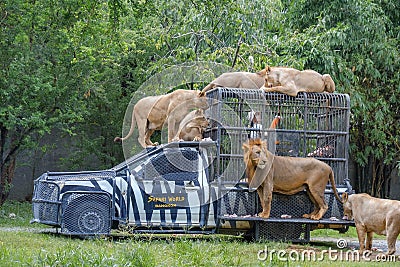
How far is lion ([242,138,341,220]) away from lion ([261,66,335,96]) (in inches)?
45.5

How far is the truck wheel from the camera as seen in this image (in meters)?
11.6

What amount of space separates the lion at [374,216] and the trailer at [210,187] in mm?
838

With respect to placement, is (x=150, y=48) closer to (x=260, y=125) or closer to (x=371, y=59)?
(x=371, y=59)

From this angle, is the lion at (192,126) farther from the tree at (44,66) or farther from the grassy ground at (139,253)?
the tree at (44,66)

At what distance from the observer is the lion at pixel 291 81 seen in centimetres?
1224

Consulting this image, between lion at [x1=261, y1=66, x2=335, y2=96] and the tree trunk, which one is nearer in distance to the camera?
lion at [x1=261, y1=66, x2=335, y2=96]

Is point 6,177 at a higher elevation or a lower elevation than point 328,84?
lower

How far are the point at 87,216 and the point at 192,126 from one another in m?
2.27

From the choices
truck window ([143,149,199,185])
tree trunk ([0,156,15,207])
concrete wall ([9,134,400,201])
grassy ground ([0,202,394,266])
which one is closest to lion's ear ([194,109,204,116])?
truck window ([143,149,199,185])

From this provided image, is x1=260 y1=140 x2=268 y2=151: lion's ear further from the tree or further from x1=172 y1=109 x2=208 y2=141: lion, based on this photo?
the tree

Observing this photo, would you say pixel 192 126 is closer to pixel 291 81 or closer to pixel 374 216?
pixel 291 81

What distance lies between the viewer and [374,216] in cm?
1058

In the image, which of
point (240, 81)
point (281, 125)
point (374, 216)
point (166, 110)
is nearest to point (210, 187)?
point (166, 110)

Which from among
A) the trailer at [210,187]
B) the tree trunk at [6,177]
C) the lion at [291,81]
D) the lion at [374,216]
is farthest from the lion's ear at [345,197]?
the tree trunk at [6,177]
